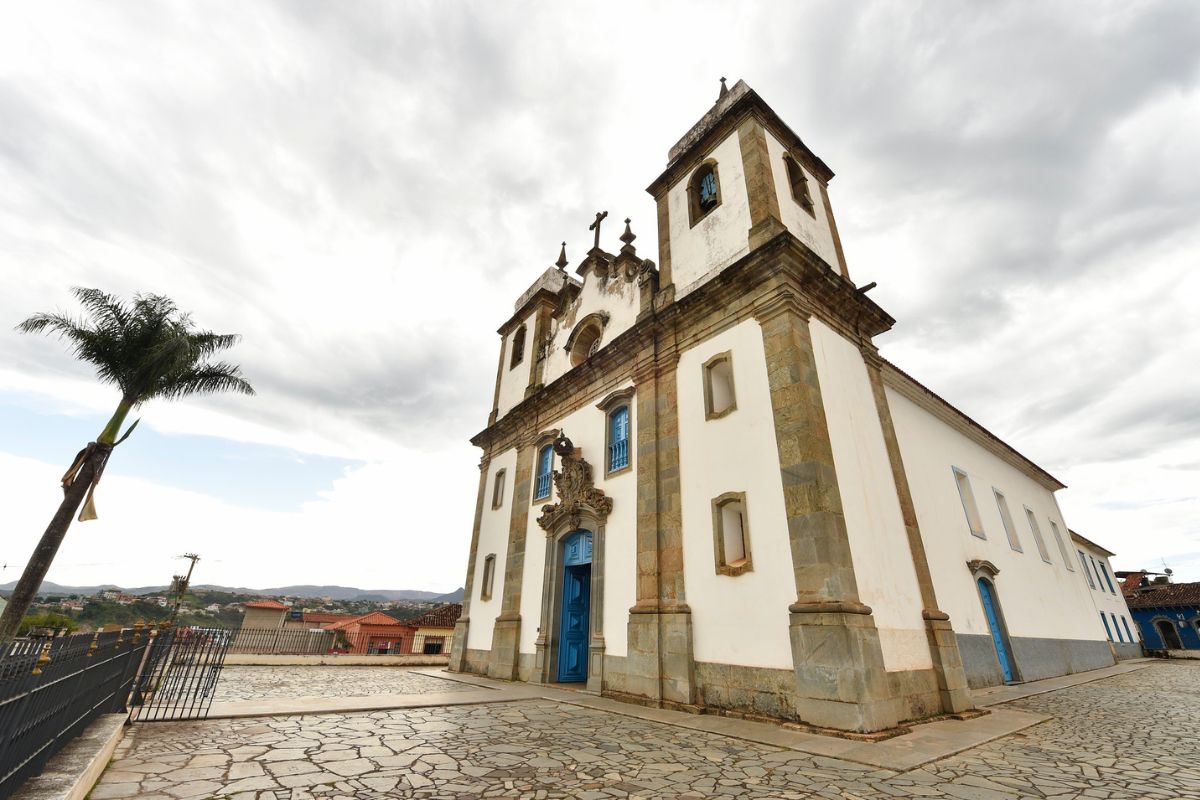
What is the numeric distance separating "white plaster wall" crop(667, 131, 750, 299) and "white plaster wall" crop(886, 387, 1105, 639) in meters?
5.67

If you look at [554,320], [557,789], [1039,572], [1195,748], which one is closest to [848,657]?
[1195,748]

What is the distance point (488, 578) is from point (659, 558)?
7415 millimetres

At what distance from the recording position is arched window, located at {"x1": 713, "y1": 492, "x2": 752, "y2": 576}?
27.6 ft

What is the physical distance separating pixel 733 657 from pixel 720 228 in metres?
8.34

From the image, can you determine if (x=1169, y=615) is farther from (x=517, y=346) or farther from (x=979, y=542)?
(x=517, y=346)

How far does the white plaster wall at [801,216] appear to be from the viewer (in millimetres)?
10844

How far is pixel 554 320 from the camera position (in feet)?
56.4


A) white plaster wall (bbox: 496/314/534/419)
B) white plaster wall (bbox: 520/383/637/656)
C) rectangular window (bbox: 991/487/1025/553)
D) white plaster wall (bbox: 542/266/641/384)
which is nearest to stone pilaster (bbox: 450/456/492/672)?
white plaster wall (bbox: 496/314/534/419)

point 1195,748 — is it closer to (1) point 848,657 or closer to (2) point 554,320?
(1) point 848,657

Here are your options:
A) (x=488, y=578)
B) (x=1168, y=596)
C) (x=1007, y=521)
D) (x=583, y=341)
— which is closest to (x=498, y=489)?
(x=488, y=578)

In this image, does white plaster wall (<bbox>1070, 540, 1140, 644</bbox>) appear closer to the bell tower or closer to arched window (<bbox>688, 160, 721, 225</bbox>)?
the bell tower

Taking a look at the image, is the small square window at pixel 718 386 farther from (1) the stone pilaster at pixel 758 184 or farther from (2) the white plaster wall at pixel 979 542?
(2) the white plaster wall at pixel 979 542

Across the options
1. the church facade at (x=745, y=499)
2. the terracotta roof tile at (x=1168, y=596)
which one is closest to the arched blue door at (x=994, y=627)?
the church facade at (x=745, y=499)

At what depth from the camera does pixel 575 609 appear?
12219mm
